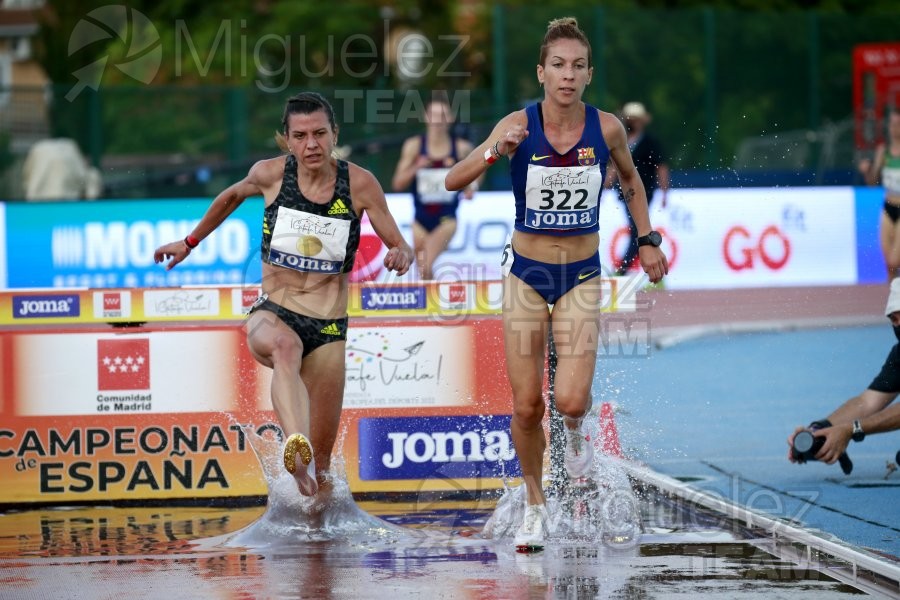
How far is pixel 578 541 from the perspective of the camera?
283 inches

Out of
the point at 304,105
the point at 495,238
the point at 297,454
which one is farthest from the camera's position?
the point at 495,238

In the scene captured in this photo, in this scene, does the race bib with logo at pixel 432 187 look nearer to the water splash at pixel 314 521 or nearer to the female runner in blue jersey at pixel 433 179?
the female runner in blue jersey at pixel 433 179

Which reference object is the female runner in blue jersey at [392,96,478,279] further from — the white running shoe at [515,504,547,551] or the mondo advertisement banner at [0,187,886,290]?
the white running shoe at [515,504,547,551]

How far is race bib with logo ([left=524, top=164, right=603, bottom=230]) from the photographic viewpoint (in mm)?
7016

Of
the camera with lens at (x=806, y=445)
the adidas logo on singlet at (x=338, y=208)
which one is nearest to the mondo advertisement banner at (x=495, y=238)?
the camera with lens at (x=806, y=445)

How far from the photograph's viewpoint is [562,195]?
704 cm

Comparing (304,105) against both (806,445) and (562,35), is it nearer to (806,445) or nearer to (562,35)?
(562,35)

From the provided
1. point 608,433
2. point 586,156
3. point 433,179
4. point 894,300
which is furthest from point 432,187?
point 586,156

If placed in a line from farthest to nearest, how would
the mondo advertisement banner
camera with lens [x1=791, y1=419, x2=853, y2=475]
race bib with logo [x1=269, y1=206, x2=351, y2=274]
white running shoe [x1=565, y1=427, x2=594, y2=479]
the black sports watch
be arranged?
the mondo advertisement banner, camera with lens [x1=791, y1=419, x2=853, y2=475], race bib with logo [x1=269, y1=206, x2=351, y2=274], white running shoe [x1=565, y1=427, x2=594, y2=479], the black sports watch

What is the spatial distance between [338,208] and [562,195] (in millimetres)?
1234

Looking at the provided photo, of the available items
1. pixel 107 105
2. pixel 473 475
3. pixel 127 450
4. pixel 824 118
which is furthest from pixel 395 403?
pixel 824 118

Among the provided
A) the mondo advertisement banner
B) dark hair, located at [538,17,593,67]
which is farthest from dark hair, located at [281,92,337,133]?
the mondo advertisement banner

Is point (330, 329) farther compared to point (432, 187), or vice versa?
point (432, 187)

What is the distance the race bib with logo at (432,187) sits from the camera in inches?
555
